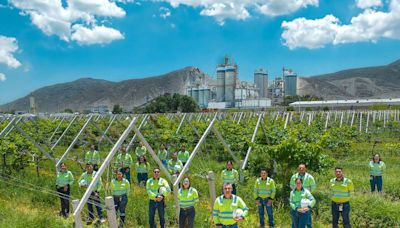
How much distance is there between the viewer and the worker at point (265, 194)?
8.16 meters

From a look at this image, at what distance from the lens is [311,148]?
9.45m

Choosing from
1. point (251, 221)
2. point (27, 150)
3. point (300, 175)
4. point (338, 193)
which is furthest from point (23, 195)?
point (338, 193)

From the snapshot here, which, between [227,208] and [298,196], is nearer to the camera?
[227,208]

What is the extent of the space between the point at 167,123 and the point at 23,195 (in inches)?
534

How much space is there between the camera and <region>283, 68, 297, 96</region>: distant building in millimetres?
148625

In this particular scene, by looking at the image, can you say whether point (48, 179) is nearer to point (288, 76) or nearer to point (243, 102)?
point (243, 102)

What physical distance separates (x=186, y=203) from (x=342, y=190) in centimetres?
345

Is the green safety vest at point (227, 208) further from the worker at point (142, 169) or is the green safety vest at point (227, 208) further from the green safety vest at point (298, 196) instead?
the worker at point (142, 169)

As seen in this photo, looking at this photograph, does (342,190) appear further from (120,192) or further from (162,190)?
(120,192)

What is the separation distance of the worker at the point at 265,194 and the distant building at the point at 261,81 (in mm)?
135948

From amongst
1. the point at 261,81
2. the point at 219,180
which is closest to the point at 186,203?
the point at 219,180

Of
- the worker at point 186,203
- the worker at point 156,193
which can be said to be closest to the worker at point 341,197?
the worker at point 186,203

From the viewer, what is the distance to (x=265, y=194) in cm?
820

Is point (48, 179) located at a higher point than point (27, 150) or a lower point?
lower
